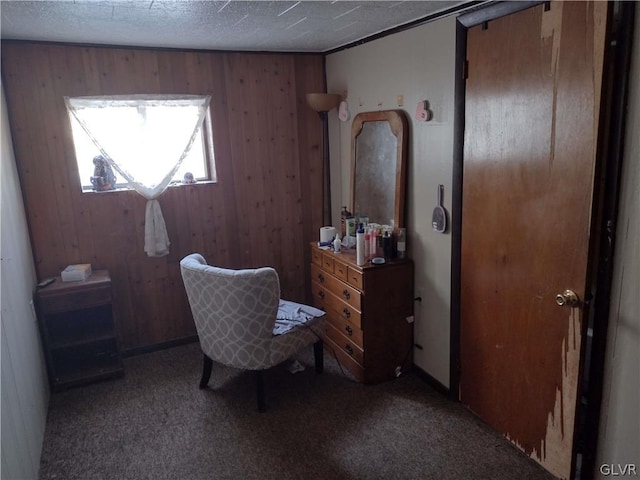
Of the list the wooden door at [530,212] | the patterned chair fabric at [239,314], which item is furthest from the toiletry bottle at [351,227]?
the wooden door at [530,212]

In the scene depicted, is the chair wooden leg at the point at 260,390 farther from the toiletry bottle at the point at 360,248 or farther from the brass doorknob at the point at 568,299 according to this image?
the brass doorknob at the point at 568,299

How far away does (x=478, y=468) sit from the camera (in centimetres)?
216

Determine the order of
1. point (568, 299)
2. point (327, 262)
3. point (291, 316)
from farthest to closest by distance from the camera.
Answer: point (327, 262) → point (291, 316) → point (568, 299)

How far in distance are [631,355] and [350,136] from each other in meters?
2.26

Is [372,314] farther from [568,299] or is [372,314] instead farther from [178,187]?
[178,187]

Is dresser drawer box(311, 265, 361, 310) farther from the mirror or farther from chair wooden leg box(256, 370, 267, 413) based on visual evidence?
chair wooden leg box(256, 370, 267, 413)

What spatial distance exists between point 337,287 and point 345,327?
0.88ft

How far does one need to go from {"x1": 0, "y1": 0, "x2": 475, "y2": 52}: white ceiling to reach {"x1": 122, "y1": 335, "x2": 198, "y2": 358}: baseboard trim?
216 centimetres

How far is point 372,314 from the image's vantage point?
2.79m

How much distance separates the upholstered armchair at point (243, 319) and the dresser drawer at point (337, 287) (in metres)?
0.27

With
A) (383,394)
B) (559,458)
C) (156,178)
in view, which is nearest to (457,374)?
(383,394)

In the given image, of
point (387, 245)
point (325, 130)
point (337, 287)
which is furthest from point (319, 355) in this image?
point (325, 130)

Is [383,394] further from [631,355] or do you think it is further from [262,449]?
[631,355]

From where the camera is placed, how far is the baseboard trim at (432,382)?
8.91 feet
